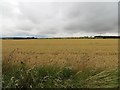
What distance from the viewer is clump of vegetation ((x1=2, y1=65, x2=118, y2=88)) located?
5.18 m

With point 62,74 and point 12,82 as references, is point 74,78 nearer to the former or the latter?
point 62,74

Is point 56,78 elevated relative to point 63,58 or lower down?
lower down

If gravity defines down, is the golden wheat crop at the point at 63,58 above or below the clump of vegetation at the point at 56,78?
above

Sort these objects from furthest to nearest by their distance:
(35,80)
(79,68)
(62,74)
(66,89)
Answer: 1. (79,68)
2. (62,74)
3. (35,80)
4. (66,89)

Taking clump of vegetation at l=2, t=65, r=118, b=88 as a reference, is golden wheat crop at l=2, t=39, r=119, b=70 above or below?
above

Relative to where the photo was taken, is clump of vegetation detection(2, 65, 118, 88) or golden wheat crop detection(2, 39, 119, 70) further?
golden wheat crop detection(2, 39, 119, 70)

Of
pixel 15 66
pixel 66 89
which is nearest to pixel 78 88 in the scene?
pixel 66 89

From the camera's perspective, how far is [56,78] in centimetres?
559

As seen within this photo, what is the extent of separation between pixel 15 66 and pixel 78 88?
2175 millimetres

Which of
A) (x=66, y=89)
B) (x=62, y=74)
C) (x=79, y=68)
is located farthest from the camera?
(x=79, y=68)

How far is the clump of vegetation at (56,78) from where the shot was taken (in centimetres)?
518

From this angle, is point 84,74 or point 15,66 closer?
point 84,74

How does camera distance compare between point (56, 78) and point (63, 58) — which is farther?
point (63, 58)

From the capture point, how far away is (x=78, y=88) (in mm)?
5082
